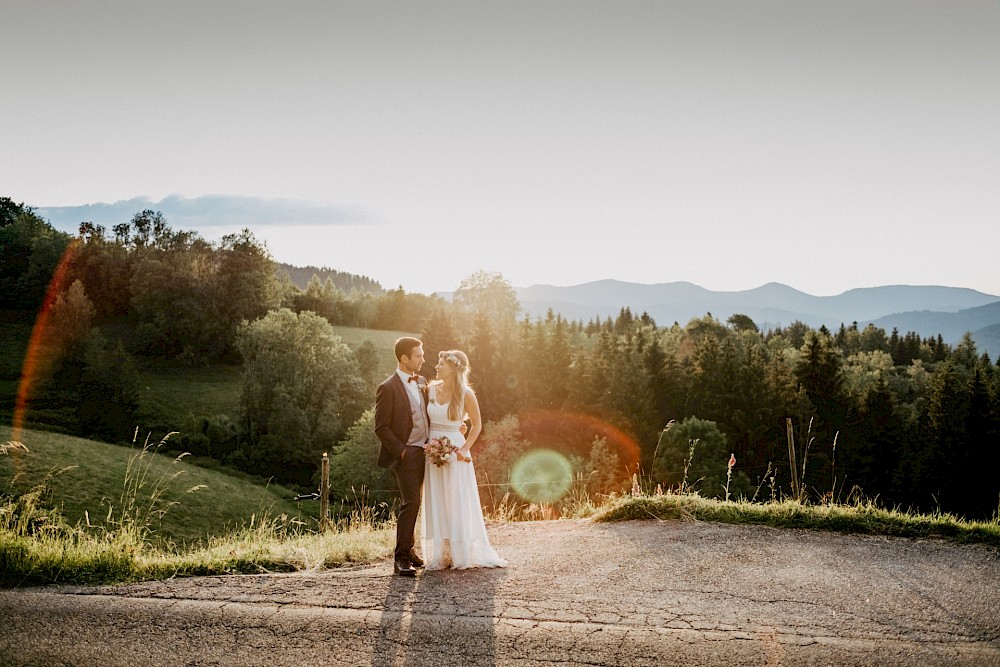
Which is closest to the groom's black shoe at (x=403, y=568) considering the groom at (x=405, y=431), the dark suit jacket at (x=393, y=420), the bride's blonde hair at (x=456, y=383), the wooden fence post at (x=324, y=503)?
the groom at (x=405, y=431)

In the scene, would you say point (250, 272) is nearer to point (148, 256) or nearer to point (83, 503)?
point (148, 256)

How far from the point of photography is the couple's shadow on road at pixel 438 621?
479 cm

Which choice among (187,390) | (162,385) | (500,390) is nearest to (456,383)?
(500,390)

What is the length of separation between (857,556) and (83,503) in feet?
111

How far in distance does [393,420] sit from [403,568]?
1446 millimetres

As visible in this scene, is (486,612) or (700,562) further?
(700,562)

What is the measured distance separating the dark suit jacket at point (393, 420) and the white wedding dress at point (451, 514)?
31cm

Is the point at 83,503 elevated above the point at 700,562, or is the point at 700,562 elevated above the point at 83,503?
the point at 700,562

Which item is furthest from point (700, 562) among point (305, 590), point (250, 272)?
point (250, 272)

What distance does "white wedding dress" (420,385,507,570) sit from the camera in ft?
Answer: 23.5

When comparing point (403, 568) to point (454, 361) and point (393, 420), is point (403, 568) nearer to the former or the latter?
point (393, 420)

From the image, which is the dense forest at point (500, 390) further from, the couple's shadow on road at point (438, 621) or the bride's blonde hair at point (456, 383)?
the couple's shadow on road at point (438, 621)

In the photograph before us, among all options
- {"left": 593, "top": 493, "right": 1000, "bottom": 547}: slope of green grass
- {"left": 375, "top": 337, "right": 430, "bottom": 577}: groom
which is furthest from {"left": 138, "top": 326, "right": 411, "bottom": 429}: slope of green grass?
{"left": 375, "top": 337, "right": 430, "bottom": 577}: groom

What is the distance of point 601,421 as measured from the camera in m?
54.8
